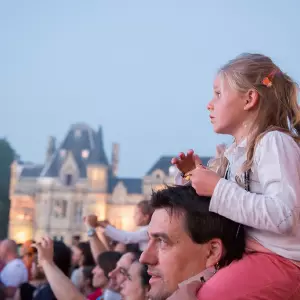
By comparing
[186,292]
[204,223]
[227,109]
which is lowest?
[186,292]

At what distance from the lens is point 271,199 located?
201cm

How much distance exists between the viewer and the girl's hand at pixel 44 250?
13.4ft

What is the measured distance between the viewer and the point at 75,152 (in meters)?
54.5

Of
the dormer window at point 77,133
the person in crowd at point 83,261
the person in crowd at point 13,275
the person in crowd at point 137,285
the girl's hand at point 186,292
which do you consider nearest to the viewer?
the girl's hand at point 186,292

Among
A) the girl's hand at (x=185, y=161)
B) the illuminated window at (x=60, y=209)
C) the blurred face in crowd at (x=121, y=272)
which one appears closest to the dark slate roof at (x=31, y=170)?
the illuminated window at (x=60, y=209)

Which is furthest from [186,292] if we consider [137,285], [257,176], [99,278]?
[99,278]

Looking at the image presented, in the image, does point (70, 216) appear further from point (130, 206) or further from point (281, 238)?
point (281, 238)

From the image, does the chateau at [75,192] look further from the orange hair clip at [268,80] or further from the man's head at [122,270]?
the orange hair clip at [268,80]

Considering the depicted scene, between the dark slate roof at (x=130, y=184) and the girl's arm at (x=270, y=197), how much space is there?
51.3 m

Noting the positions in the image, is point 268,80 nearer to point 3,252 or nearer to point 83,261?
point 83,261

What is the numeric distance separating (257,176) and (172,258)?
0.51 metres

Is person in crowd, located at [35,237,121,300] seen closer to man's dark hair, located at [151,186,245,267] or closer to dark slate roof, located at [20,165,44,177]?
man's dark hair, located at [151,186,245,267]

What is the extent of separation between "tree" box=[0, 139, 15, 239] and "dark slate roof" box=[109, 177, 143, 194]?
40.4 feet

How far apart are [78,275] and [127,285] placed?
2.83 m
